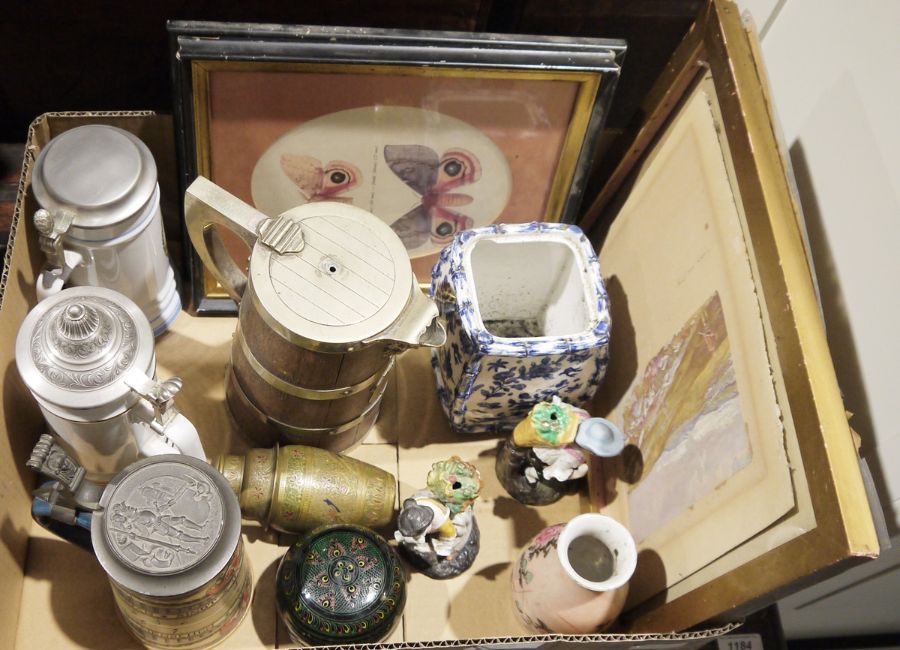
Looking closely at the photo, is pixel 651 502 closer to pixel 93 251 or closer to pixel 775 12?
pixel 775 12

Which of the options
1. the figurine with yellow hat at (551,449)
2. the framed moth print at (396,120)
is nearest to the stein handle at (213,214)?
the framed moth print at (396,120)

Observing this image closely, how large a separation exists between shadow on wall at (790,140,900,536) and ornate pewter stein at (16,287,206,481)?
0.60m

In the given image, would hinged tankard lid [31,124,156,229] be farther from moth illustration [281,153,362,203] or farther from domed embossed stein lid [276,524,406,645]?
domed embossed stein lid [276,524,406,645]

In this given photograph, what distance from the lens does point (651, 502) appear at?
0.92 meters

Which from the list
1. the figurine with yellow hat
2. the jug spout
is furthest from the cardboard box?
the jug spout

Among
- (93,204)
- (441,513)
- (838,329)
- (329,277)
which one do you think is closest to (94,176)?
(93,204)

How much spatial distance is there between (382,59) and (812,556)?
59 cm

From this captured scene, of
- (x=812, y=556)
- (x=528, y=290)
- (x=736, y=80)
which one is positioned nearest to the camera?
(x=812, y=556)

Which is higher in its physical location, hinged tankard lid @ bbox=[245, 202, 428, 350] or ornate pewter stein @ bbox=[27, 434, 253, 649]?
hinged tankard lid @ bbox=[245, 202, 428, 350]

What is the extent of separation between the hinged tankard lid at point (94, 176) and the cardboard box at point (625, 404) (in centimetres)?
5

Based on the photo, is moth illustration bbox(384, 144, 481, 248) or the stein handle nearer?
the stein handle

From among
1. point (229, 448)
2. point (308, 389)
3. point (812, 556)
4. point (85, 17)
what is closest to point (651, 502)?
point (812, 556)

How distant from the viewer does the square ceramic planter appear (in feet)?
2.96

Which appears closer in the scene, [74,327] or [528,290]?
[74,327]
